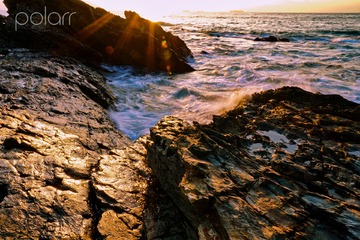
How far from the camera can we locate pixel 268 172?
2650 mm

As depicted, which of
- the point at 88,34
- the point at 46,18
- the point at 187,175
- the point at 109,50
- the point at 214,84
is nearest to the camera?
the point at 187,175

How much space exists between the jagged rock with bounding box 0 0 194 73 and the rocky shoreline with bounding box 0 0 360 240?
6.73 m

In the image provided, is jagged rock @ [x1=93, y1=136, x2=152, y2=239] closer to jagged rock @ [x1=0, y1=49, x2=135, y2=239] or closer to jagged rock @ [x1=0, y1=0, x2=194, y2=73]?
jagged rock @ [x1=0, y1=49, x2=135, y2=239]

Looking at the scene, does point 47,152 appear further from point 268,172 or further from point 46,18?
point 46,18

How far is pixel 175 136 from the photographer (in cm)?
354

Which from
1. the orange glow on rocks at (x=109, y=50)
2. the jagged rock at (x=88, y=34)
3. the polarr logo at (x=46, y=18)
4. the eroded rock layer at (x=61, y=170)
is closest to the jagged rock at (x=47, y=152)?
the eroded rock layer at (x=61, y=170)

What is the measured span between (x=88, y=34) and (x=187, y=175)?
12.4m

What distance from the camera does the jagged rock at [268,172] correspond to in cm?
202

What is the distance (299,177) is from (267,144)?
83 centimetres

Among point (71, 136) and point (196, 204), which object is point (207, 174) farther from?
point (71, 136)

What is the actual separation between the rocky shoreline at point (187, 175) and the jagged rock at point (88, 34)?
6735 mm

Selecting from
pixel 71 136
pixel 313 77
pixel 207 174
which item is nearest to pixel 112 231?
pixel 207 174

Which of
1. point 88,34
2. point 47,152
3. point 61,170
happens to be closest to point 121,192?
point 61,170

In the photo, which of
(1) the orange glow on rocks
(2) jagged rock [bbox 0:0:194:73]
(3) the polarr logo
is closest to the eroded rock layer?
(2) jagged rock [bbox 0:0:194:73]
